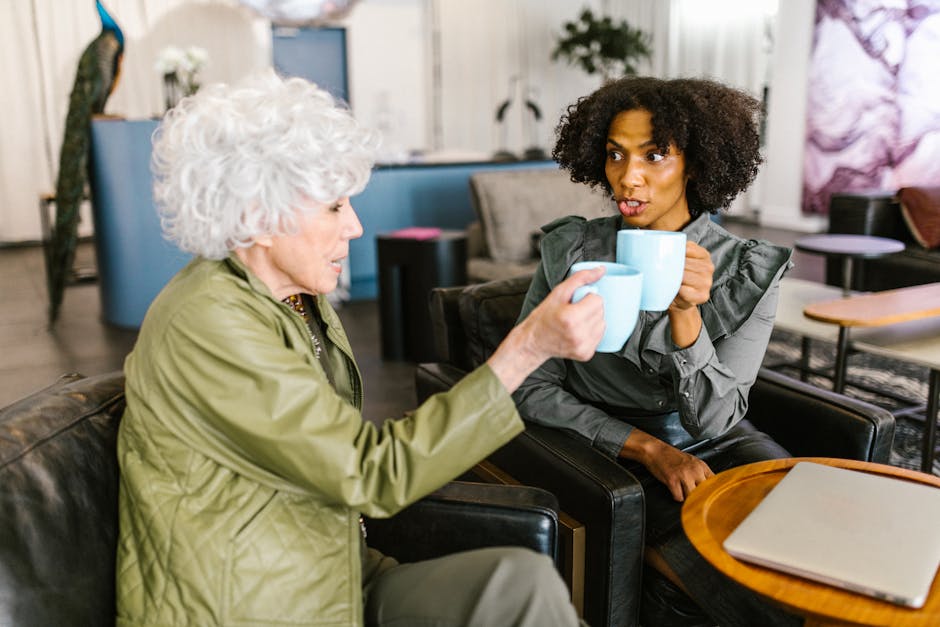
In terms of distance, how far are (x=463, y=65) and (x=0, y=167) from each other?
5.15m

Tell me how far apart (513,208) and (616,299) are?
11.6ft

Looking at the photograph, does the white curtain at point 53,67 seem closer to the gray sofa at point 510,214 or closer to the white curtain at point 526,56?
the white curtain at point 526,56

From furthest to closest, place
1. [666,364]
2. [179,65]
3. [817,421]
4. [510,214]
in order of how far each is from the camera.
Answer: [179,65], [510,214], [817,421], [666,364]

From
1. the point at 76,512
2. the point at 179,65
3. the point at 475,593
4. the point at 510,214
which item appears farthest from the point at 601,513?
the point at 179,65

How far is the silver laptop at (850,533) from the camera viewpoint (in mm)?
1029

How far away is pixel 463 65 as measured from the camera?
9.89 meters

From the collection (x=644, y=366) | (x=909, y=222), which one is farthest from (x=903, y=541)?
(x=909, y=222)

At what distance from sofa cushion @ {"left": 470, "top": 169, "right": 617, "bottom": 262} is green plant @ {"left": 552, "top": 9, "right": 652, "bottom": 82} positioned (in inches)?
192

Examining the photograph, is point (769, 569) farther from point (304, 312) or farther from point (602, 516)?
point (304, 312)

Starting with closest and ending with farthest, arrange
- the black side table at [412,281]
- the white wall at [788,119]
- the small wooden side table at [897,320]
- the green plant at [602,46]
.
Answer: the small wooden side table at [897,320], the black side table at [412,281], the white wall at [788,119], the green plant at [602,46]

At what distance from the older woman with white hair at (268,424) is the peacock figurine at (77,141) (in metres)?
4.20

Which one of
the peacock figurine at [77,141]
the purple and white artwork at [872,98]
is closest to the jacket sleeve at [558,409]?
the peacock figurine at [77,141]

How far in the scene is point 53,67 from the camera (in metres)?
7.89

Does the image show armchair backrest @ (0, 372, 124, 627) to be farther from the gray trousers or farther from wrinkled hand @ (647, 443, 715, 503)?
wrinkled hand @ (647, 443, 715, 503)
